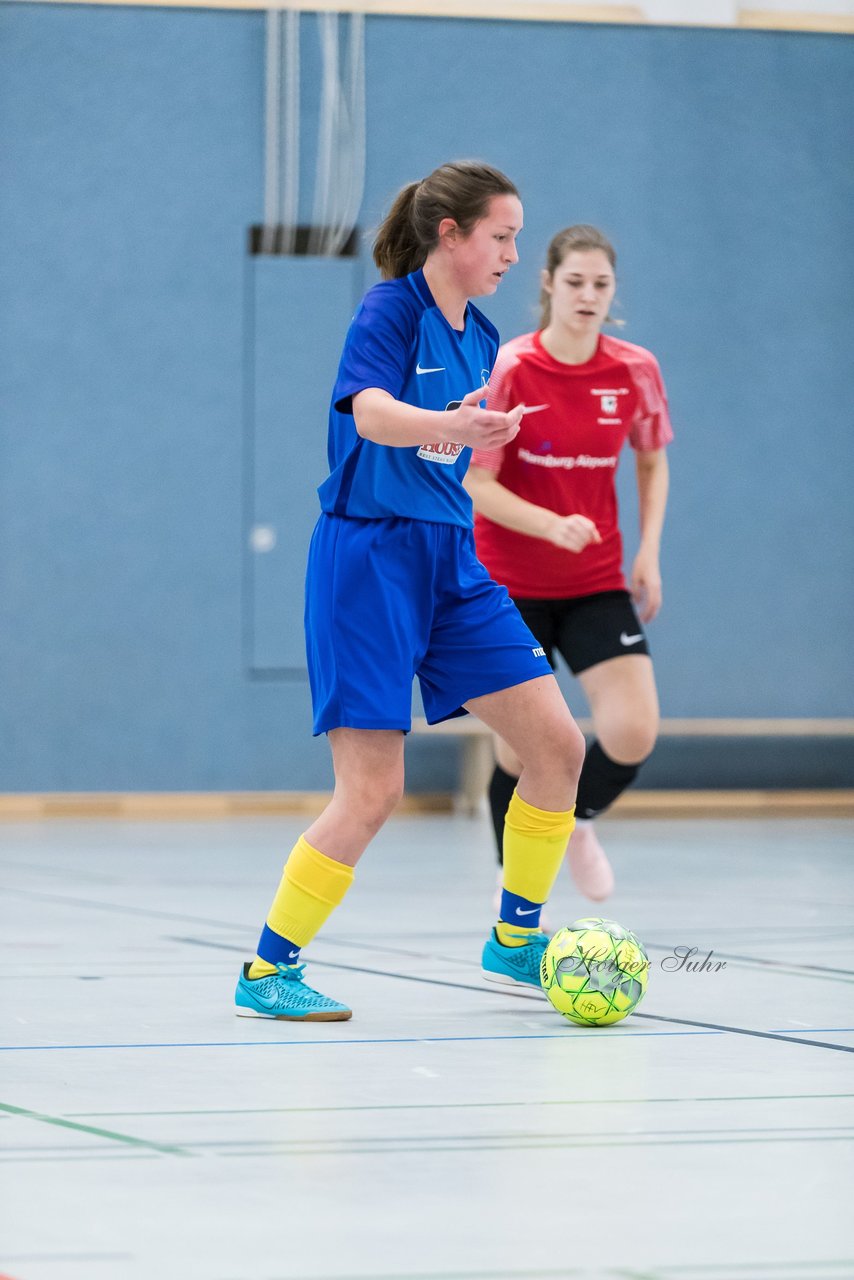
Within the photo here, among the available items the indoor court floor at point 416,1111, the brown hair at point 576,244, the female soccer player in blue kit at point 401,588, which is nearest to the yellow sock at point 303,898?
the female soccer player in blue kit at point 401,588

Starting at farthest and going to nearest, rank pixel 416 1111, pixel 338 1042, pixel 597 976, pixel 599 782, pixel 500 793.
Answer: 1. pixel 599 782
2. pixel 500 793
3. pixel 597 976
4. pixel 338 1042
5. pixel 416 1111

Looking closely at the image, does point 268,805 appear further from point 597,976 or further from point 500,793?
point 597,976

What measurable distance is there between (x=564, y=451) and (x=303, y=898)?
1.72 m

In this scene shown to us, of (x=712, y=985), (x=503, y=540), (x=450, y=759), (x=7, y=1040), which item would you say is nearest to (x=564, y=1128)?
(x=7, y=1040)

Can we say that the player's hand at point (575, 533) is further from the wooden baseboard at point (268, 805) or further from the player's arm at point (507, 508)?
the wooden baseboard at point (268, 805)

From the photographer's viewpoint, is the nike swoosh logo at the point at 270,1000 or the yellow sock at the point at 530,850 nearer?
the nike swoosh logo at the point at 270,1000

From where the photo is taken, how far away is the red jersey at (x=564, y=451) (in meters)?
4.58

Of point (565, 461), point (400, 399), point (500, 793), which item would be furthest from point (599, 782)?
point (400, 399)

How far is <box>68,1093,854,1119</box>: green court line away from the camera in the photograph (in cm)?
246

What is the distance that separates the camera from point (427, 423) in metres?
2.95

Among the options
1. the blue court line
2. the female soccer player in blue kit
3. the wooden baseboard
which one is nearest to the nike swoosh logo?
the female soccer player in blue kit

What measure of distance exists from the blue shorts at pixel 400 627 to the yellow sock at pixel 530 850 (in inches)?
10.2

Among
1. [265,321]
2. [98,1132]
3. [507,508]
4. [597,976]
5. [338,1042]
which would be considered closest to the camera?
[98,1132]

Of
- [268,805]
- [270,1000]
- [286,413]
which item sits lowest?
[268,805]
